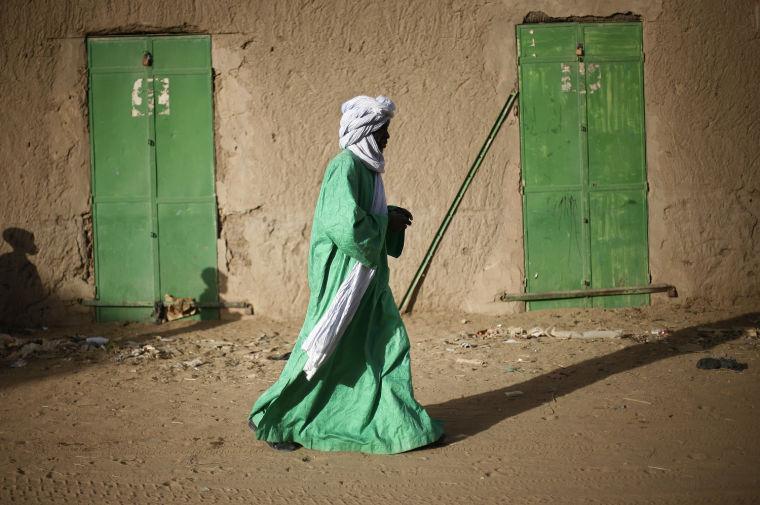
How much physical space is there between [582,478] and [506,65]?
4235 mm

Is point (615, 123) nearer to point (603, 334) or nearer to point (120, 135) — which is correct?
point (603, 334)

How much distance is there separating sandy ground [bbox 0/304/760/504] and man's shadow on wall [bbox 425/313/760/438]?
2cm

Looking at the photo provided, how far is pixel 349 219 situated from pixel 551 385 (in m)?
1.92

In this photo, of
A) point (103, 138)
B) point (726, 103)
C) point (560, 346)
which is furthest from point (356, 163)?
point (726, 103)

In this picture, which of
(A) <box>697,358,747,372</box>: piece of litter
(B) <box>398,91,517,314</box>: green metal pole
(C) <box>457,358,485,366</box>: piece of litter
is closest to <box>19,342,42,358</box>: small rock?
(B) <box>398,91,517,314</box>: green metal pole

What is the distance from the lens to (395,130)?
21.7 feet

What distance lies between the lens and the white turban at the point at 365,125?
3.49 m

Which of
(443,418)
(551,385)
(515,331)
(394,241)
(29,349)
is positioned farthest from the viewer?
(515,331)

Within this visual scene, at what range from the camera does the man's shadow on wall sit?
397 cm

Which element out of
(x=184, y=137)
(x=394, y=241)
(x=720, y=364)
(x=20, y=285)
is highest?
(x=184, y=137)

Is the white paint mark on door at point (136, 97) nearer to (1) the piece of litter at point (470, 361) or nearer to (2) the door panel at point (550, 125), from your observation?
(2) the door panel at point (550, 125)

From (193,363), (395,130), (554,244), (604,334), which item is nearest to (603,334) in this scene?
(604,334)

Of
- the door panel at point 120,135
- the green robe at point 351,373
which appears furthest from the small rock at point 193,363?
the green robe at point 351,373

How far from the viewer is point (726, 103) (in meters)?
6.68
